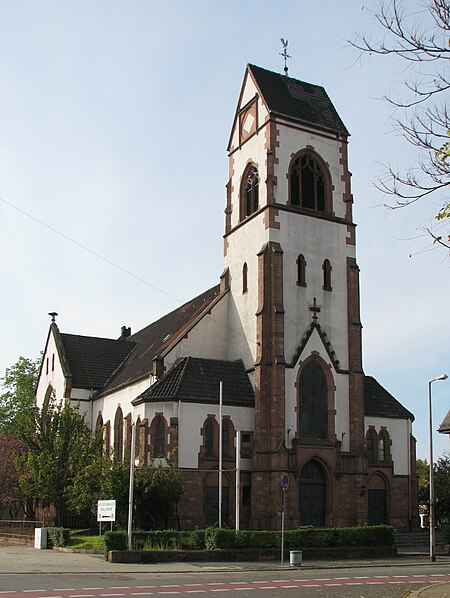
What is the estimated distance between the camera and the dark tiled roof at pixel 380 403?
5003 cm

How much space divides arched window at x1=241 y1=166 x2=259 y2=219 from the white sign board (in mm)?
21757

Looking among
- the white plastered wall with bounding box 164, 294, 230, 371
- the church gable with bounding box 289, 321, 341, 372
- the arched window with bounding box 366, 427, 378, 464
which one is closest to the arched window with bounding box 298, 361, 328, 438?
the church gable with bounding box 289, 321, 341, 372

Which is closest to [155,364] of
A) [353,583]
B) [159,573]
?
[159,573]

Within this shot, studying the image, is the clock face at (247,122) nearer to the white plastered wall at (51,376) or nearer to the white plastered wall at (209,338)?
the white plastered wall at (209,338)

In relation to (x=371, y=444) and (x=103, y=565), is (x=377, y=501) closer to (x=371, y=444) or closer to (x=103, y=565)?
(x=371, y=444)

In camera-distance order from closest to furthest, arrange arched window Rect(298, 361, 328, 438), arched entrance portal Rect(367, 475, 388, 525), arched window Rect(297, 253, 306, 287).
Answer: arched window Rect(298, 361, 328, 438)
arched window Rect(297, 253, 306, 287)
arched entrance portal Rect(367, 475, 388, 525)

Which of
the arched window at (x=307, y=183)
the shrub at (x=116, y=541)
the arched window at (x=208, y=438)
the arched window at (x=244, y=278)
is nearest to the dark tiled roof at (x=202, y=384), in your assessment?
the arched window at (x=208, y=438)

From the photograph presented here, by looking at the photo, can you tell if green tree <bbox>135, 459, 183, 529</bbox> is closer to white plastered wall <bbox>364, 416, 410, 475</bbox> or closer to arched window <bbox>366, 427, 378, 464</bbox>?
arched window <bbox>366, 427, 378, 464</bbox>

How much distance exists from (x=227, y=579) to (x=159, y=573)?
3242 mm

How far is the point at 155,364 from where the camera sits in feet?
153

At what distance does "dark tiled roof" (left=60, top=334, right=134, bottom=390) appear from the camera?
60.8 meters

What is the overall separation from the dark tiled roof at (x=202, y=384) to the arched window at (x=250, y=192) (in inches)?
402

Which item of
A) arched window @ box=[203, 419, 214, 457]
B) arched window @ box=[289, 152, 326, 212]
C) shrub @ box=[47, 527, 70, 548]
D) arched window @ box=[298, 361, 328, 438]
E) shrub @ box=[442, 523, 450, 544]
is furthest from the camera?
arched window @ box=[289, 152, 326, 212]

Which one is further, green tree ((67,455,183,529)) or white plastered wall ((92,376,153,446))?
white plastered wall ((92,376,153,446))
